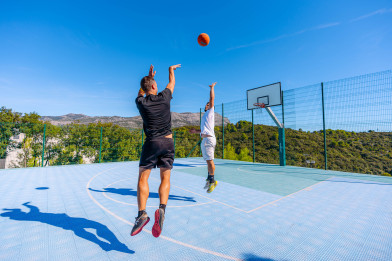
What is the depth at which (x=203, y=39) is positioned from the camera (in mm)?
4109

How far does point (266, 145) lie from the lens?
11.3m

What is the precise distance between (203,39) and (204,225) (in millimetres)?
3676

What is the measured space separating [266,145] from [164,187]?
10440 mm

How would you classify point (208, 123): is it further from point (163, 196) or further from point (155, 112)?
point (163, 196)

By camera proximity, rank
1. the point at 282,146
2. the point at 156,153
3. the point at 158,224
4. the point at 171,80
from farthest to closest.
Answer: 1. the point at 282,146
2. the point at 171,80
3. the point at 156,153
4. the point at 158,224

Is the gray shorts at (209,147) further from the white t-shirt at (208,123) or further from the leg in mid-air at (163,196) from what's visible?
the leg in mid-air at (163,196)

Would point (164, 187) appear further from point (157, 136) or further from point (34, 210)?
point (34, 210)

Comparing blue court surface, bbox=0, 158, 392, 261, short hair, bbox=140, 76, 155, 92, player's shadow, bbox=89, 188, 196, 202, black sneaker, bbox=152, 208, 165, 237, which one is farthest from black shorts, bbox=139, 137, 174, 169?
player's shadow, bbox=89, 188, 196, 202

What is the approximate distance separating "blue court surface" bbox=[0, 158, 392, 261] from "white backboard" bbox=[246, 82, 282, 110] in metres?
5.35

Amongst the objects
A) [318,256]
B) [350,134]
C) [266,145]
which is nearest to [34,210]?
[318,256]

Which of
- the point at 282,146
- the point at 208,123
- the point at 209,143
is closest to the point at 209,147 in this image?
the point at 209,143

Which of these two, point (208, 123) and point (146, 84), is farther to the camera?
point (208, 123)

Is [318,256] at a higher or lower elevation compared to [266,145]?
lower

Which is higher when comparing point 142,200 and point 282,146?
point 282,146
